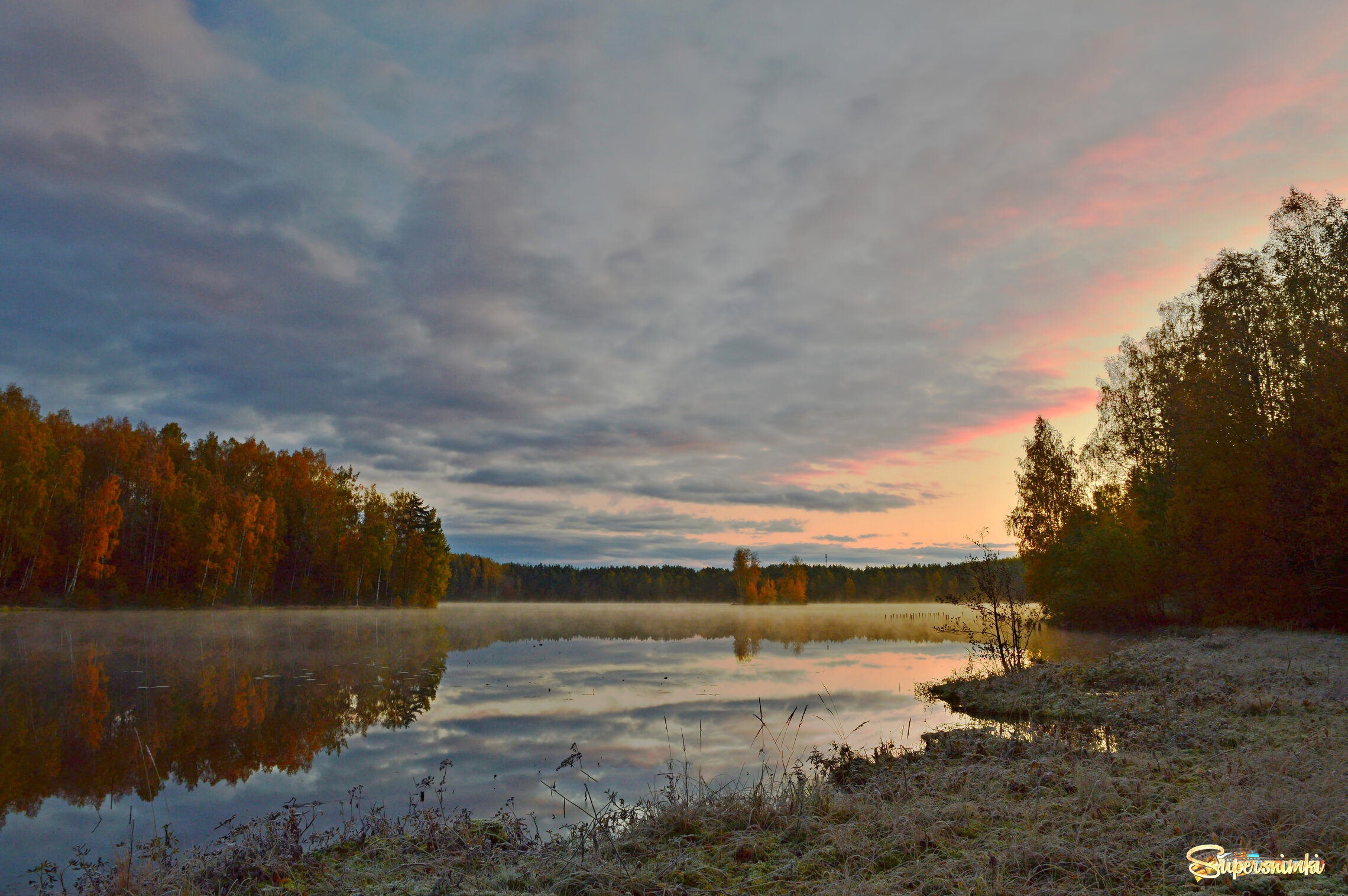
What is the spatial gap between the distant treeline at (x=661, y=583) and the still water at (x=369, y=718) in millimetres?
113010

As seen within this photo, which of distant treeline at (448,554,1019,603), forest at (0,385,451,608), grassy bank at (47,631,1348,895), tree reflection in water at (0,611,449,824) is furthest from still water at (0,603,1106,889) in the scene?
distant treeline at (448,554,1019,603)

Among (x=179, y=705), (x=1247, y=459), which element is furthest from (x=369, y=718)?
(x=1247, y=459)

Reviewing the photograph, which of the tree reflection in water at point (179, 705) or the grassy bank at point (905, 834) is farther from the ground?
the grassy bank at point (905, 834)

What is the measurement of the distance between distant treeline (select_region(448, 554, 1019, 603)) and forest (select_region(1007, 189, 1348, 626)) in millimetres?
105276

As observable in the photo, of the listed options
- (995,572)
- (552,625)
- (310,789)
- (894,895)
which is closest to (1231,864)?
(894,895)

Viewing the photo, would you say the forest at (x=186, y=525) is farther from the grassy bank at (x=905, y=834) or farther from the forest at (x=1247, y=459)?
the forest at (x=1247, y=459)

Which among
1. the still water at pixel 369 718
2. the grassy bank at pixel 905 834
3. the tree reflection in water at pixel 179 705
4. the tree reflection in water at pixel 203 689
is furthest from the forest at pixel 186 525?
the grassy bank at pixel 905 834

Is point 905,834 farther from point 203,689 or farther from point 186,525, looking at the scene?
point 186,525

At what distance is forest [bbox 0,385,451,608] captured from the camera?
158 feet

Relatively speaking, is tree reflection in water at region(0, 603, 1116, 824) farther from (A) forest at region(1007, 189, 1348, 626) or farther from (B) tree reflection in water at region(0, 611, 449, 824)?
(A) forest at region(1007, 189, 1348, 626)

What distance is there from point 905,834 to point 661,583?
6135 inches

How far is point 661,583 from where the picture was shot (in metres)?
159

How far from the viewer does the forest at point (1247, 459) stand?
76.3 feet

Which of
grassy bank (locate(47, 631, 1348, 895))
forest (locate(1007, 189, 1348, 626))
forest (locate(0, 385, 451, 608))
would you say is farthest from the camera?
forest (locate(0, 385, 451, 608))
